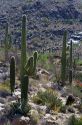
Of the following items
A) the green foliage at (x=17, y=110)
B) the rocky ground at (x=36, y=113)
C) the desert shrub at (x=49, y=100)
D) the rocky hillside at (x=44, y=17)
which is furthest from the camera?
the rocky hillside at (x=44, y=17)

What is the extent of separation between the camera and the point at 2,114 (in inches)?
739

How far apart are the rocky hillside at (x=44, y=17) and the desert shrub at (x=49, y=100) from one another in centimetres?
8059

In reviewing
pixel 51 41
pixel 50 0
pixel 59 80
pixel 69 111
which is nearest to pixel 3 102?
pixel 69 111

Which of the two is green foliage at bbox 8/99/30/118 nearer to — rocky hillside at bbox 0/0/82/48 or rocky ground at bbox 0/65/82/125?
rocky ground at bbox 0/65/82/125

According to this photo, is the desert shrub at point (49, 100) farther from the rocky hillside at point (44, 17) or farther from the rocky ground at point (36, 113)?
the rocky hillside at point (44, 17)

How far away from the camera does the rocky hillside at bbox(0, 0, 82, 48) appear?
111m

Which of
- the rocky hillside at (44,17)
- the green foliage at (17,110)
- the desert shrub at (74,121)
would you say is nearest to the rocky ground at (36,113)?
the green foliage at (17,110)

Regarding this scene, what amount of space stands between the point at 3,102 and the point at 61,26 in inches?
3870

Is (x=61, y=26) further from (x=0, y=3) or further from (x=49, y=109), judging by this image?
(x=49, y=109)

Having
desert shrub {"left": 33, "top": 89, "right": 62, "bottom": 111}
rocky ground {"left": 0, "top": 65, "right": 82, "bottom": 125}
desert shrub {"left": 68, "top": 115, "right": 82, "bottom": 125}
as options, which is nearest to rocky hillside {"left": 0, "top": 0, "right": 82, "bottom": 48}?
rocky ground {"left": 0, "top": 65, "right": 82, "bottom": 125}

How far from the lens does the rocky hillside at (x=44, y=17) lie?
111 meters

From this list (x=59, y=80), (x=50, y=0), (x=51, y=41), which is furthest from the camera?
(x=50, y=0)

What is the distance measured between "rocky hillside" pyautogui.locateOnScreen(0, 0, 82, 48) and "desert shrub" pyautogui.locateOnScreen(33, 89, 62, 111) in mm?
80593

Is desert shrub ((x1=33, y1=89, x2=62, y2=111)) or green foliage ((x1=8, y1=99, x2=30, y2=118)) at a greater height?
green foliage ((x1=8, y1=99, x2=30, y2=118))
